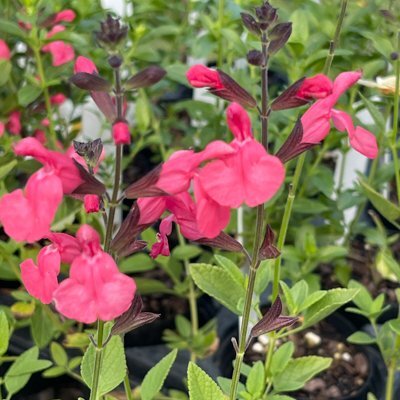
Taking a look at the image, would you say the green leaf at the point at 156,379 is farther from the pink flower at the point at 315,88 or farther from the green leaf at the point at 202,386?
the pink flower at the point at 315,88

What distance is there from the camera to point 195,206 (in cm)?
61

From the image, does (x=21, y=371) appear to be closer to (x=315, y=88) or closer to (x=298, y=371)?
(x=298, y=371)

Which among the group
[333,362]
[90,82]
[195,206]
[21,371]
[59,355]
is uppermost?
[90,82]

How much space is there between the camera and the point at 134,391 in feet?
4.04

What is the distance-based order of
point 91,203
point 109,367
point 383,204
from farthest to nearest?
point 383,204
point 109,367
point 91,203

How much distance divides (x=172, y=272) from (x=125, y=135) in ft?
2.64

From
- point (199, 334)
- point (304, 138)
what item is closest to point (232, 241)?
point (304, 138)

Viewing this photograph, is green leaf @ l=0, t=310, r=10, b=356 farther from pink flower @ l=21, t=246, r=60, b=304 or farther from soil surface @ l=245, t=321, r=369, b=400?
soil surface @ l=245, t=321, r=369, b=400

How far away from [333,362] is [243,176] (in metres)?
0.85

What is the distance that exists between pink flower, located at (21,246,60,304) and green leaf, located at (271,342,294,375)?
0.39 metres

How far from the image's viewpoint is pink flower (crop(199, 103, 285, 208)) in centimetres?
53

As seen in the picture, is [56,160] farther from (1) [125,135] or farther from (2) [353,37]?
(2) [353,37]

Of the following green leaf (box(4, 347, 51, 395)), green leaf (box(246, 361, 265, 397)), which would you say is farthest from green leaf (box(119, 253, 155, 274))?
green leaf (box(246, 361, 265, 397))

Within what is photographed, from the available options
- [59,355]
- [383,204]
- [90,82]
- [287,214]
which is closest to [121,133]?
[90,82]
